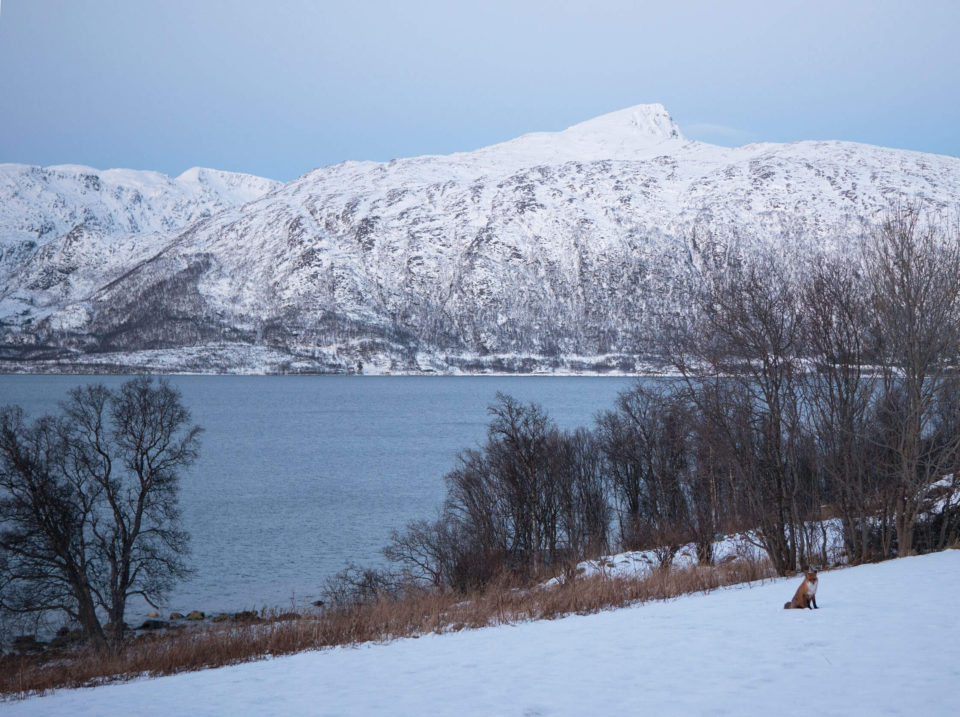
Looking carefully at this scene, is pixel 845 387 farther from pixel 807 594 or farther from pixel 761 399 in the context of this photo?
pixel 807 594

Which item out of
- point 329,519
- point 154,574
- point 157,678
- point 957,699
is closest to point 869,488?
point 957,699

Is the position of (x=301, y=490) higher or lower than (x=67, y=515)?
lower

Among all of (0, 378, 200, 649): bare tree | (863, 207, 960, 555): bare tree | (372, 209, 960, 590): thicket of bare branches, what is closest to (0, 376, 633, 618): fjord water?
(0, 378, 200, 649): bare tree

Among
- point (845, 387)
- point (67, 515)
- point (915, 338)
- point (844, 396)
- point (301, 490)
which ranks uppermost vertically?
point (915, 338)

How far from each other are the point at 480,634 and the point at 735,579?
768 centimetres

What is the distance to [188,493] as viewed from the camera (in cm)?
5469

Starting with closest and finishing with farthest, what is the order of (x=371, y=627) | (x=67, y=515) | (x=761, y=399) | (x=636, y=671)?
(x=636, y=671) < (x=371, y=627) < (x=761, y=399) < (x=67, y=515)

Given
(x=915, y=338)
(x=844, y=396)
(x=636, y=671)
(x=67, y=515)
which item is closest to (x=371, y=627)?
(x=636, y=671)

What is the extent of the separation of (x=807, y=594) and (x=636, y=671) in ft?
13.3

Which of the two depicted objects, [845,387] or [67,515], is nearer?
[845,387]

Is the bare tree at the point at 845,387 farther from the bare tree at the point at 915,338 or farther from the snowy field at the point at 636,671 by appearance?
the snowy field at the point at 636,671

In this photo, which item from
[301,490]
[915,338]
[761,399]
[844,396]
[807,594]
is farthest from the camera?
[301,490]

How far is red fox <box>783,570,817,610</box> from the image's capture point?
1130cm

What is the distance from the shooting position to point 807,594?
11367mm
